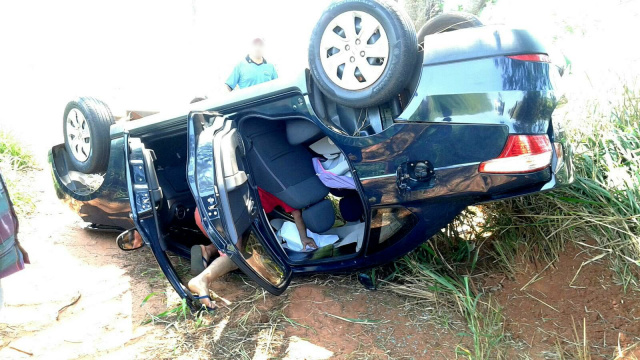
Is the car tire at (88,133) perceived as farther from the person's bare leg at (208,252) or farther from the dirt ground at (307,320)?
the person's bare leg at (208,252)

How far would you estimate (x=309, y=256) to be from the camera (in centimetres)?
313

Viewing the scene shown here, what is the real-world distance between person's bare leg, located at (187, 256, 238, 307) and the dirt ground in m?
0.16

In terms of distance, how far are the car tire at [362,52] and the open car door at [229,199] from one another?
67 centimetres

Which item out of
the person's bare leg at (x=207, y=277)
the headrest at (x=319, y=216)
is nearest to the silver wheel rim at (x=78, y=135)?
the person's bare leg at (x=207, y=277)

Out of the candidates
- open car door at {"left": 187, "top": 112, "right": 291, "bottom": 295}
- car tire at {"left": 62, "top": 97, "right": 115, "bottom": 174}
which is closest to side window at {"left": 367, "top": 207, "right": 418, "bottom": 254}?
open car door at {"left": 187, "top": 112, "right": 291, "bottom": 295}

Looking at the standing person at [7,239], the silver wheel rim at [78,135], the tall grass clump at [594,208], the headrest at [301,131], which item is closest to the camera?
the standing person at [7,239]

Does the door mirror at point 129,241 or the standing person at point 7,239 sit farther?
the door mirror at point 129,241

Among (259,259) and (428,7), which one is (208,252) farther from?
(428,7)

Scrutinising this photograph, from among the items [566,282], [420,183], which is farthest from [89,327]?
[566,282]

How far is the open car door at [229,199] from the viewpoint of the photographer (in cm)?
243

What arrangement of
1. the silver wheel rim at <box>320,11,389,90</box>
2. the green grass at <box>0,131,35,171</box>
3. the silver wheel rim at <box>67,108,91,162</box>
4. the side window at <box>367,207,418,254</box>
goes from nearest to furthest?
1. the silver wheel rim at <box>320,11,389,90</box>
2. the side window at <box>367,207,418,254</box>
3. the silver wheel rim at <box>67,108,91,162</box>
4. the green grass at <box>0,131,35,171</box>

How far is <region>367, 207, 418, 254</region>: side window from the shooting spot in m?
2.66

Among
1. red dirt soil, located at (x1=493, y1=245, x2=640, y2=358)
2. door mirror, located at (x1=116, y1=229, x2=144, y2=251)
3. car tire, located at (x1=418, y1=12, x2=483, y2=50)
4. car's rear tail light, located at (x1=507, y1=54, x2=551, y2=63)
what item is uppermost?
car tire, located at (x1=418, y1=12, x2=483, y2=50)

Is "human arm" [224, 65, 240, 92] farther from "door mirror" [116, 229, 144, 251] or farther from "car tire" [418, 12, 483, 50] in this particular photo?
"car tire" [418, 12, 483, 50]
